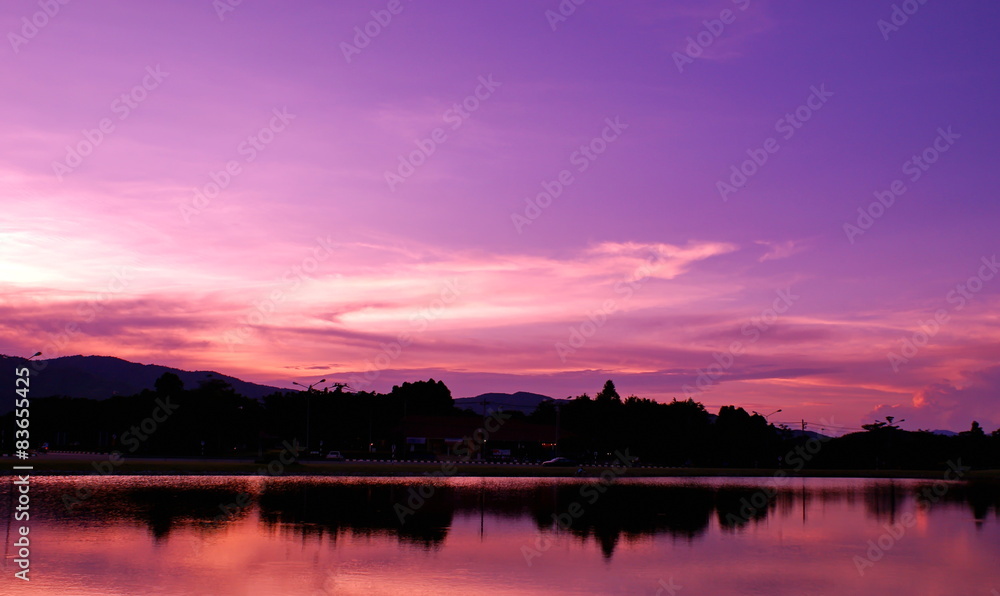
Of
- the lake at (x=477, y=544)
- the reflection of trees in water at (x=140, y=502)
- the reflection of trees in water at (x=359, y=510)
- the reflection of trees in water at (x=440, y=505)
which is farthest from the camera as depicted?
the reflection of trees in water at (x=140, y=502)

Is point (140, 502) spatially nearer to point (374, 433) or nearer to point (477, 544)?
point (477, 544)

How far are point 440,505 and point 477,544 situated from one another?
52.8ft

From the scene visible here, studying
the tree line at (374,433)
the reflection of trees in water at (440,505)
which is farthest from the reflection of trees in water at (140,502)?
the tree line at (374,433)

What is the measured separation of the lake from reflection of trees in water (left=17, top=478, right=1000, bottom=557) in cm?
19

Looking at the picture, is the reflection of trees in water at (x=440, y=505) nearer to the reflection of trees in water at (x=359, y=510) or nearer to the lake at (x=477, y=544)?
the reflection of trees in water at (x=359, y=510)

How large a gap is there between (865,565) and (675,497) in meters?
30.0

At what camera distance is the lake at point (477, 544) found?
2405 centimetres

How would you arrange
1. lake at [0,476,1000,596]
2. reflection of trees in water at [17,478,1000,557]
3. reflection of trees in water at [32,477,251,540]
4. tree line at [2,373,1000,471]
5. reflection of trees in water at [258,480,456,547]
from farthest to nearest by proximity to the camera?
tree line at [2,373,1000,471]
reflection of trees in water at [32,477,251,540]
reflection of trees in water at [17,478,1000,557]
reflection of trees in water at [258,480,456,547]
lake at [0,476,1000,596]

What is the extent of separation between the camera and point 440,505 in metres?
47.7

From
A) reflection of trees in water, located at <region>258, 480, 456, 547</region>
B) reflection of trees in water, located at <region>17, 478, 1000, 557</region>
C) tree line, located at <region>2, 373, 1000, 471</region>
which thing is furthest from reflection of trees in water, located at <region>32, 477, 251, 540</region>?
tree line, located at <region>2, 373, 1000, 471</region>

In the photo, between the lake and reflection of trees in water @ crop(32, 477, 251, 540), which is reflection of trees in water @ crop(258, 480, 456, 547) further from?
reflection of trees in water @ crop(32, 477, 251, 540)

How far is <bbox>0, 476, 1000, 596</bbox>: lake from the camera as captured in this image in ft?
78.9

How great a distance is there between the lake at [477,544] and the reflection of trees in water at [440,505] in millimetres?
188

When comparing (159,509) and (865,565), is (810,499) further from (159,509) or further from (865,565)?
(159,509)
